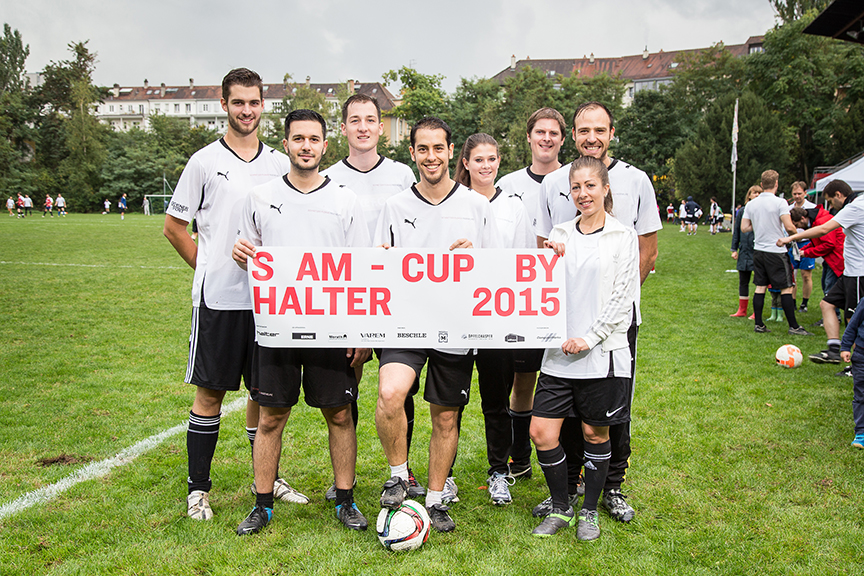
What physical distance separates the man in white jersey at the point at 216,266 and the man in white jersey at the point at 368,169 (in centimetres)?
72

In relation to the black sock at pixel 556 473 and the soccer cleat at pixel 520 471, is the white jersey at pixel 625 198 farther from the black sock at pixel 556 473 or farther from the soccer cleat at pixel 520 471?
the soccer cleat at pixel 520 471

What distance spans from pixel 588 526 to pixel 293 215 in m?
2.68

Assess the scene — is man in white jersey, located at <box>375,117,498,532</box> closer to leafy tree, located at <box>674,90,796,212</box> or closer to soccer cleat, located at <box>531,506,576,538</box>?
soccer cleat, located at <box>531,506,576,538</box>

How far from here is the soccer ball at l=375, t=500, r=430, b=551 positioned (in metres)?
3.67

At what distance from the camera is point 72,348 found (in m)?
8.94

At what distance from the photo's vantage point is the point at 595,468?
4.00 meters

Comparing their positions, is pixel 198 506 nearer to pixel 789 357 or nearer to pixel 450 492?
pixel 450 492

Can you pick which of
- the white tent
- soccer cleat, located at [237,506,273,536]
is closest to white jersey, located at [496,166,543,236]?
soccer cleat, located at [237,506,273,536]

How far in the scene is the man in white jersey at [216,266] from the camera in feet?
13.4

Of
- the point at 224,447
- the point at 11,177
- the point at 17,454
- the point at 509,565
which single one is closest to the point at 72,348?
the point at 17,454

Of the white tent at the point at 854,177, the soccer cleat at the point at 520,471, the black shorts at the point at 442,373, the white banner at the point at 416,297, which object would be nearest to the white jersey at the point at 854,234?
the soccer cleat at the point at 520,471

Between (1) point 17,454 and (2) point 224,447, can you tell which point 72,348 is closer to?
(1) point 17,454

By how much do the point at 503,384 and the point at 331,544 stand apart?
159 cm

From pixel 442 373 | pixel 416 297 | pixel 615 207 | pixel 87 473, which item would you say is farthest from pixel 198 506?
pixel 615 207
